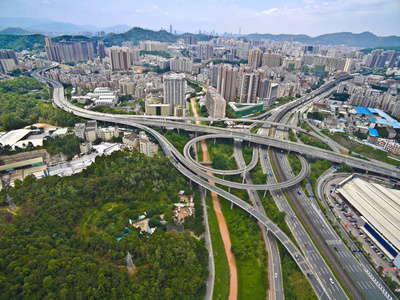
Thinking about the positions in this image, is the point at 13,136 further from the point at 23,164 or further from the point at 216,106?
the point at 216,106

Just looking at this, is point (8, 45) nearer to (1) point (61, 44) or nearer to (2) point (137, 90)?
(1) point (61, 44)

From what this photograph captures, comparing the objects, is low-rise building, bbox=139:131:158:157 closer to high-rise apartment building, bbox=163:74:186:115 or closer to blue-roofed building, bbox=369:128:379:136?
high-rise apartment building, bbox=163:74:186:115

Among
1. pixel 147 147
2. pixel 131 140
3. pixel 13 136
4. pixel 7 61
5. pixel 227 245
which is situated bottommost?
pixel 227 245

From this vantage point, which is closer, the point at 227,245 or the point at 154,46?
the point at 227,245

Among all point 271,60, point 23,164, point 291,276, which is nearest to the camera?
point 291,276

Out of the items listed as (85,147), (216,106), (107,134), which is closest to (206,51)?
(216,106)
